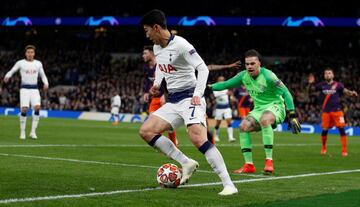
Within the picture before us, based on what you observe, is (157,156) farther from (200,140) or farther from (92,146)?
(200,140)

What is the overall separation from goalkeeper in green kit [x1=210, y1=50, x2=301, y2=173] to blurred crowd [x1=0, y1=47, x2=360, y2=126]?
82.2ft

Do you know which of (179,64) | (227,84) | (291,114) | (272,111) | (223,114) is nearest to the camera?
(179,64)

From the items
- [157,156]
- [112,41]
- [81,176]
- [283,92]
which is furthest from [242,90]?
[112,41]

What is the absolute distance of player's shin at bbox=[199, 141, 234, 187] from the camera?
9422 millimetres

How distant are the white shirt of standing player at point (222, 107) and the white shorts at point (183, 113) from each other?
16363 mm

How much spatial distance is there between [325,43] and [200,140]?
1638 inches

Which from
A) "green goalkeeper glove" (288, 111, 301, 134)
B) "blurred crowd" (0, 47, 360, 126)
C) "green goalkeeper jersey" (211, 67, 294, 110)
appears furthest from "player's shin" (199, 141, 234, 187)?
"blurred crowd" (0, 47, 360, 126)

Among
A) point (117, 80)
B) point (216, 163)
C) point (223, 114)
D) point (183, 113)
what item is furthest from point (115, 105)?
point (216, 163)

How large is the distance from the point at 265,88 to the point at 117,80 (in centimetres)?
3992

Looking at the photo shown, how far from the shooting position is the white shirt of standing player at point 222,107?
2655 centimetres

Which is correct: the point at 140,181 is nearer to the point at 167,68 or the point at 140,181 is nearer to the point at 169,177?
the point at 169,177

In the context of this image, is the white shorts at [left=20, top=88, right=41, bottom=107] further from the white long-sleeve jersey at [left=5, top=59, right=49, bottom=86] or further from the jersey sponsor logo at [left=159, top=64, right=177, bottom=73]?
the jersey sponsor logo at [left=159, top=64, right=177, bottom=73]

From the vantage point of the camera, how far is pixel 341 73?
4500 cm

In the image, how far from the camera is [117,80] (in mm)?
52531
